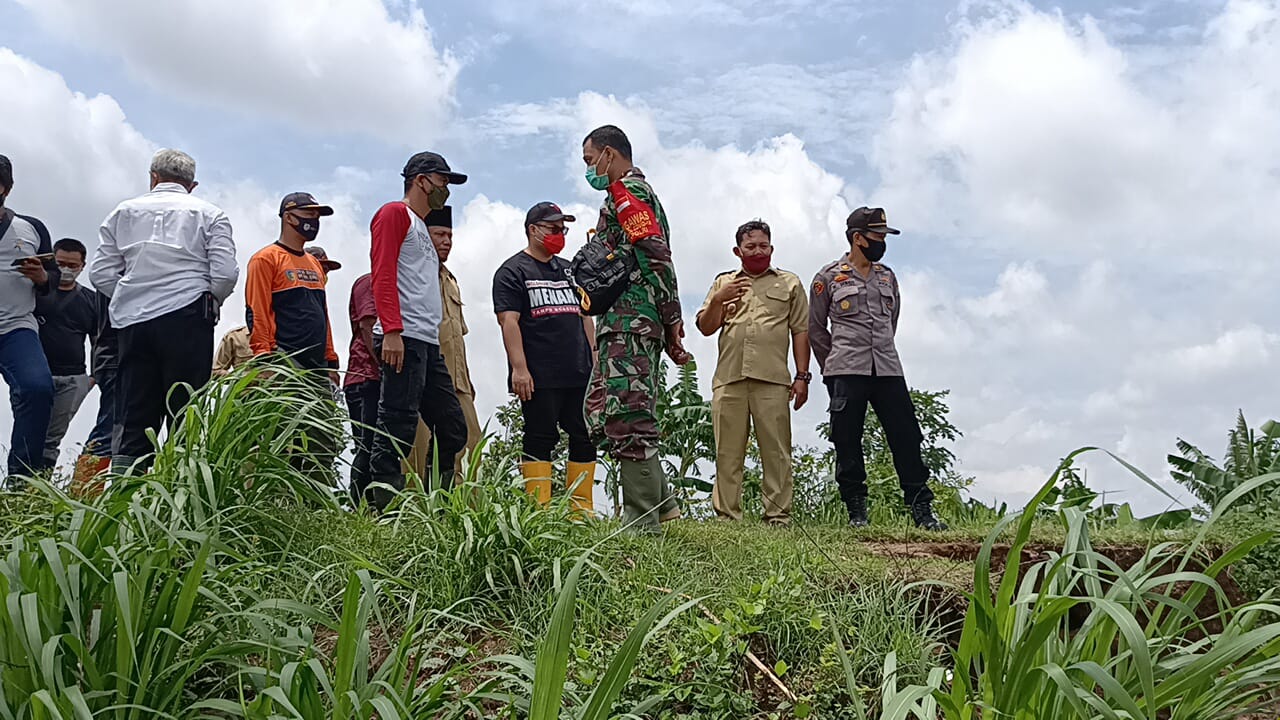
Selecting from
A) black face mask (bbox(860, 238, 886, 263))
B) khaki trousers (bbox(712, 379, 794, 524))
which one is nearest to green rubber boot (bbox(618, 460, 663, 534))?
khaki trousers (bbox(712, 379, 794, 524))

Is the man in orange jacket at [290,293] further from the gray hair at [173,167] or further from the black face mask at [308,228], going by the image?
the gray hair at [173,167]

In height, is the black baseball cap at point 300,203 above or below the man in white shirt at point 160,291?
above

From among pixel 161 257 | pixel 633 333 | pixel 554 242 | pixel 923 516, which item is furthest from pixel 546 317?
pixel 923 516

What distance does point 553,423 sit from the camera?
257 inches

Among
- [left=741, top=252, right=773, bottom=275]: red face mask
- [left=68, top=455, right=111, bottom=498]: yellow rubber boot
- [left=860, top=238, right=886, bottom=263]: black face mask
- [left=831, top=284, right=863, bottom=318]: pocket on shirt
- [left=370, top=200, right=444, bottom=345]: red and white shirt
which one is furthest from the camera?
[left=741, top=252, right=773, bottom=275]: red face mask

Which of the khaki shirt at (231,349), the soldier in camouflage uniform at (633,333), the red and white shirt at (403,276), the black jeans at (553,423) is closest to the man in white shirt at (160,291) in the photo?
the red and white shirt at (403,276)

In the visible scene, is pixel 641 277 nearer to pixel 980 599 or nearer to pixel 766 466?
pixel 766 466

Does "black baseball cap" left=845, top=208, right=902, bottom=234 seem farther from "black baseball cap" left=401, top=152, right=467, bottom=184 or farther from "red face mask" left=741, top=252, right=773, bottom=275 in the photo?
"black baseball cap" left=401, top=152, right=467, bottom=184

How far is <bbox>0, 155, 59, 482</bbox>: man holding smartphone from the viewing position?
22.0ft

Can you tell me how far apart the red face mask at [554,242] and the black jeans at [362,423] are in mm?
1396

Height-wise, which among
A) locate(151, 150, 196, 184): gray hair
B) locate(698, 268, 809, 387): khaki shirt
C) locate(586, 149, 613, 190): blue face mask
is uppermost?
locate(151, 150, 196, 184): gray hair

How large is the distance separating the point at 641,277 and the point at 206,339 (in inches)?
88.3

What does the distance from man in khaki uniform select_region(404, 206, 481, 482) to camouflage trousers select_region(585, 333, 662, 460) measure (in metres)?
1.96

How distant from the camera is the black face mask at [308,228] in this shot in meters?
6.93
